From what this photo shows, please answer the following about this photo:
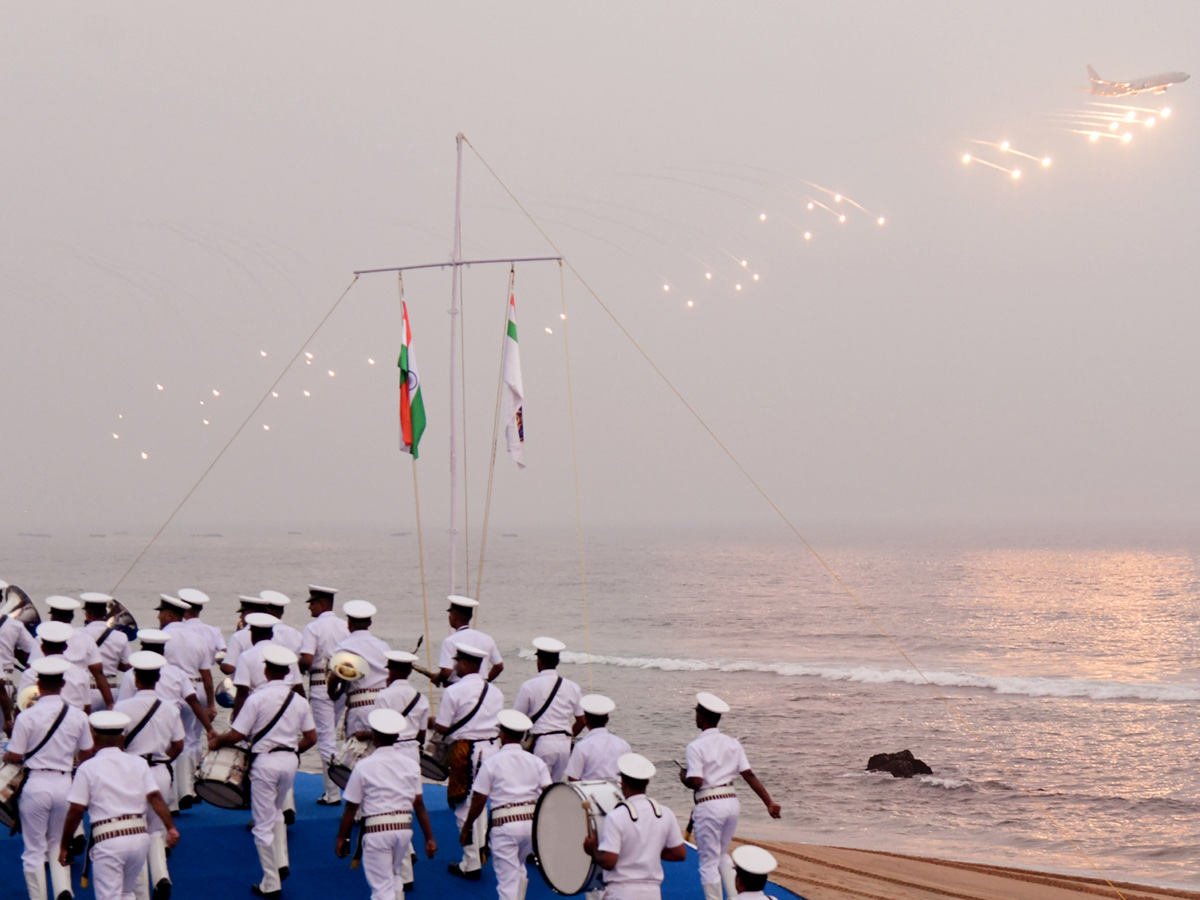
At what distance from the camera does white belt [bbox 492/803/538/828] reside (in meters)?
7.77

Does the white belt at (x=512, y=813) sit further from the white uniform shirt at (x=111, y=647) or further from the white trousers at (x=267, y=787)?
the white uniform shirt at (x=111, y=647)

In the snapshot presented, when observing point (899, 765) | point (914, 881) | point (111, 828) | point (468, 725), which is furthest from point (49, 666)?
point (899, 765)

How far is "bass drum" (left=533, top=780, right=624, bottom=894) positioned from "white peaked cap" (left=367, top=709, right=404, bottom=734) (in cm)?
123

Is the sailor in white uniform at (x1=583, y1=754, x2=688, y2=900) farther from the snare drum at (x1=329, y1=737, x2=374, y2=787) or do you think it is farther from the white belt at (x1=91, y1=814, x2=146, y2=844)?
the white belt at (x1=91, y1=814, x2=146, y2=844)

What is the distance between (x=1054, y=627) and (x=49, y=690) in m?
67.8

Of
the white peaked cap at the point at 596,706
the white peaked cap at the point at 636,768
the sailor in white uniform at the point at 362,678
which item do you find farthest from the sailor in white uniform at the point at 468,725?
Result: the white peaked cap at the point at 636,768

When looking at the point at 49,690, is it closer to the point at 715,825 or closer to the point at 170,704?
the point at 170,704

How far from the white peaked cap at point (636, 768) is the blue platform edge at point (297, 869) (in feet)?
8.53

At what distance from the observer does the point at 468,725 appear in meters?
8.95

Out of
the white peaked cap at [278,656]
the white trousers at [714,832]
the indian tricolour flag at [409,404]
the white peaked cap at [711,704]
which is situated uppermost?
the indian tricolour flag at [409,404]

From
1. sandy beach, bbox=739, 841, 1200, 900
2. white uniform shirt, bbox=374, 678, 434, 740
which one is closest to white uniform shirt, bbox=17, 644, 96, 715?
white uniform shirt, bbox=374, 678, 434, 740

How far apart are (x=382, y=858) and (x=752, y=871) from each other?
303 cm

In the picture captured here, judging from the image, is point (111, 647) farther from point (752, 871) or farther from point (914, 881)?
point (914, 881)

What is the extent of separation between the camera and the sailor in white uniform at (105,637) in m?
9.90
